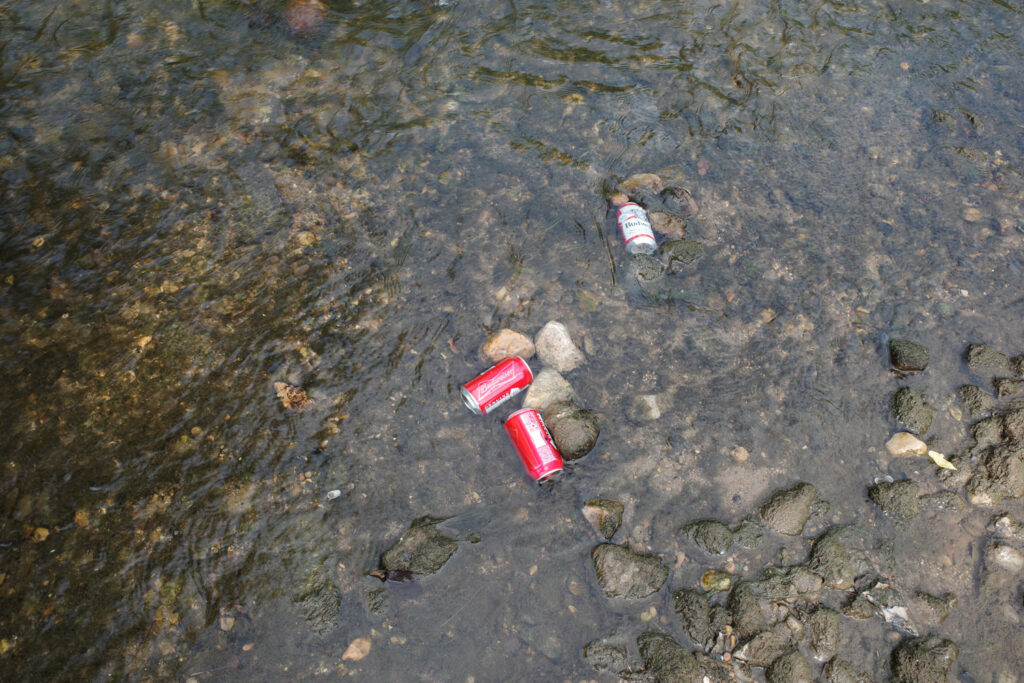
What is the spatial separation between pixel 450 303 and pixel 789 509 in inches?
73.7

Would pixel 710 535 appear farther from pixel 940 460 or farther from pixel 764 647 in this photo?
pixel 940 460

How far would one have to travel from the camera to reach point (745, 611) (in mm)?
2471

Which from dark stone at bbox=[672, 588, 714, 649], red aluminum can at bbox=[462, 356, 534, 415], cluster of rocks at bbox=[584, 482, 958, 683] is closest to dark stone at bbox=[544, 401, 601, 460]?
red aluminum can at bbox=[462, 356, 534, 415]

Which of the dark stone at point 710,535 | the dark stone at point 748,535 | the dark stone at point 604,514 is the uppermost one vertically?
the dark stone at point 604,514

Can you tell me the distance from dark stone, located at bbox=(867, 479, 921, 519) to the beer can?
63.2 inches

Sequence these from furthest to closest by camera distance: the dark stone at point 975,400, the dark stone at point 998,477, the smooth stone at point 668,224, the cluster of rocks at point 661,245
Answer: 1. the smooth stone at point 668,224
2. the cluster of rocks at point 661,245
3. the dark stone at point 975,400
4. the dark stone at point 998,477

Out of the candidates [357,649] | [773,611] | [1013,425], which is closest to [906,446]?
[1013,425]

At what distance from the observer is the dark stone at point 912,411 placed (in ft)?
9.54

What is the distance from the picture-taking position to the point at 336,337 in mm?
3066

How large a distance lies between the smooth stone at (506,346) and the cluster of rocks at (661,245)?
0.66m

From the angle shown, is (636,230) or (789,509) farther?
(636,230)

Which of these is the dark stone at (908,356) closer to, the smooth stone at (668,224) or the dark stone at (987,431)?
the dark stone at (987,431)

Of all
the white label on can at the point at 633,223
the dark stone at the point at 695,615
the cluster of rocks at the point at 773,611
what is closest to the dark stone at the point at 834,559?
the cluster of rocks at the point at 773,611

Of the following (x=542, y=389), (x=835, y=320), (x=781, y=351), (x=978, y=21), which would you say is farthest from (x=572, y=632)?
(x=978, y=21)
